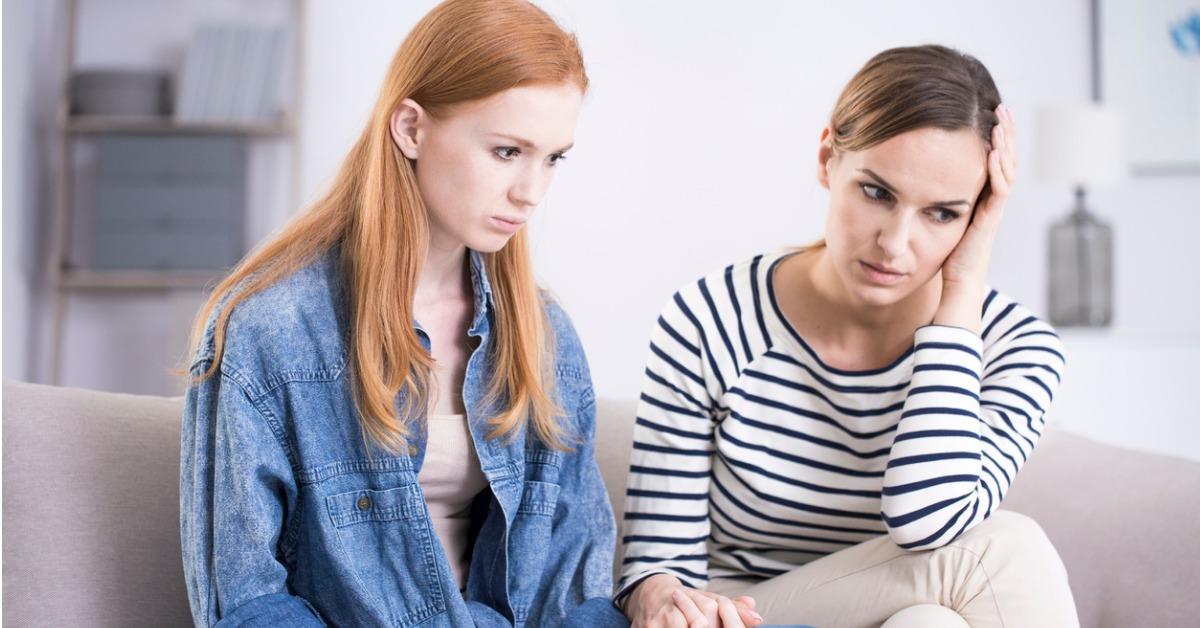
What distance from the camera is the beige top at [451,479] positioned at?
1.24 metres

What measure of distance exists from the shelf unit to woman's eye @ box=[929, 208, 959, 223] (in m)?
2.40

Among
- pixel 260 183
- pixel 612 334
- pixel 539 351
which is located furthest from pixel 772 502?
pixel 260 183

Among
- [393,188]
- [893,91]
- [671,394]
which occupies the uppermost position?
[893,91]

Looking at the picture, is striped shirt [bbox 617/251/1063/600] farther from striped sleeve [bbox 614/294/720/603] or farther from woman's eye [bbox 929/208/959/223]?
woman's eye [bbox 929/208/959/223]

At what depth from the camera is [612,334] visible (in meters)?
3.37

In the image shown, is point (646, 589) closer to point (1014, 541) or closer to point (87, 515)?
point (1014, 541)

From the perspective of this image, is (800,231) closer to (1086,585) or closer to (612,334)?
(612,334)

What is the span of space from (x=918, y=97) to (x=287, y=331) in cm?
71

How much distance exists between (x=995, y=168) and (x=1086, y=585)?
554 mm

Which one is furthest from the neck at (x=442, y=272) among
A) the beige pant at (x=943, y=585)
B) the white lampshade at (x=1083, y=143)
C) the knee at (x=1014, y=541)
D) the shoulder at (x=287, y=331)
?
the white lampshade at (x=1083, y=143)

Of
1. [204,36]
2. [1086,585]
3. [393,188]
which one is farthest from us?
[204,36]

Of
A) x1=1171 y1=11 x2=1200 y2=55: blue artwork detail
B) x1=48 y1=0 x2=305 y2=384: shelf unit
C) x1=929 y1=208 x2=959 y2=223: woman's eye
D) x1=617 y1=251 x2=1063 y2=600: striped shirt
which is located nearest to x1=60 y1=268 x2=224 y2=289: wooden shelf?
x1=48 y1=0 x2=305 y2=384: shelf unit

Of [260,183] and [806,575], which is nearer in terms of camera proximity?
[806,575]

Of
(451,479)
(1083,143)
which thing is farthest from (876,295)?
(1083,143)
